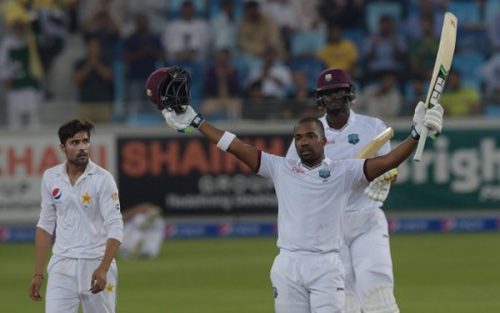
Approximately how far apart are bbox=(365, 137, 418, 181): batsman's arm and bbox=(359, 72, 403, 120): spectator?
1052 cm

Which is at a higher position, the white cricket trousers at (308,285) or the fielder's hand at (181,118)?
the fielder's hand at (181,118)

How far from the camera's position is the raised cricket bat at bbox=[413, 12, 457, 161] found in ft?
24.5

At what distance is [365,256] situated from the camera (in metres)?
9.16

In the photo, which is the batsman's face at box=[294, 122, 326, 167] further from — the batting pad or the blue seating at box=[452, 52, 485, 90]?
the blue seating at box=[452, 52, 485, 90]

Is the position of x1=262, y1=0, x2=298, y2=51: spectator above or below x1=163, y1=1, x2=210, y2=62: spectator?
above

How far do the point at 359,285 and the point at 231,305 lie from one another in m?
3.64

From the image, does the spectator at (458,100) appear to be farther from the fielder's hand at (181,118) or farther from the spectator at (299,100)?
the fielder's hand at (181,118)

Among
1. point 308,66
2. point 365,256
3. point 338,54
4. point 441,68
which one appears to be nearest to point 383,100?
point 338,54

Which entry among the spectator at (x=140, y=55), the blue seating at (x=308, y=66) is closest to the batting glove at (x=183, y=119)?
the spectator at (x=140, y=55)

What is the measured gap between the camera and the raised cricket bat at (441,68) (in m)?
7.47

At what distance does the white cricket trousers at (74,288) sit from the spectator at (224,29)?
12437 millimetres

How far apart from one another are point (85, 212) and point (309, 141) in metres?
1.57

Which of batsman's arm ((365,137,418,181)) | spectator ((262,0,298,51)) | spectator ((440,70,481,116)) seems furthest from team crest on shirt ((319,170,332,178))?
spectator ((262,0,298,51))

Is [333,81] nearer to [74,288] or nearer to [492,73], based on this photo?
[74,288]
